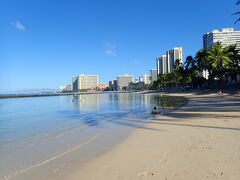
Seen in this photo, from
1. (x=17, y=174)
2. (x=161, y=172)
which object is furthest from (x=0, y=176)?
(x=161, y=172)

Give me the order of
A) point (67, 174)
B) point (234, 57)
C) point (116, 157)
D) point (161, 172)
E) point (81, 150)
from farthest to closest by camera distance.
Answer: point (234, 57) < point (81, 150) < point (116, 157) < point (67, 174) < point (161, 172)

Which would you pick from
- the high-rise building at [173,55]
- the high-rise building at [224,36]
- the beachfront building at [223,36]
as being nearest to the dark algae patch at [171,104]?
the beachfront building at [223,36]

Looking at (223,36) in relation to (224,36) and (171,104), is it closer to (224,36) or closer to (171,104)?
(224,36)

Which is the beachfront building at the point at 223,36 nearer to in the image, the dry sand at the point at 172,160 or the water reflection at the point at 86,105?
the water reflection at the point at 86,105

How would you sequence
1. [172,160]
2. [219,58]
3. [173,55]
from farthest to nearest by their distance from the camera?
[173,55]
[219,58]
[172,160]

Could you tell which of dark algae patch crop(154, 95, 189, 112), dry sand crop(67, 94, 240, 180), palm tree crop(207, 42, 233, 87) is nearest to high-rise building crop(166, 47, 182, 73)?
palm tree crop(207, 42, 233, 87)

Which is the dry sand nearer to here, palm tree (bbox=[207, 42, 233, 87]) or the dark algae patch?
the dark algae patch

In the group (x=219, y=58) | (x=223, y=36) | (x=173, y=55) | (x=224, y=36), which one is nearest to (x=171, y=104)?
(x=219, y=58)

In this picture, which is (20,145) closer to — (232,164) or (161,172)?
(161,172)

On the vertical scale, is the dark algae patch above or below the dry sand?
above

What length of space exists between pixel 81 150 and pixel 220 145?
4823 mm

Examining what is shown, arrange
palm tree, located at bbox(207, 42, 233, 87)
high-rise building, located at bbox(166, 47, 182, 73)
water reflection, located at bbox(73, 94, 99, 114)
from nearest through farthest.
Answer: water reflection, located at bbox(73, 94, 99, 114) < palm tree, located at bbox(207, 42, 233, 87) < high-rise building, located at bbox(166, 47, 182, 73)

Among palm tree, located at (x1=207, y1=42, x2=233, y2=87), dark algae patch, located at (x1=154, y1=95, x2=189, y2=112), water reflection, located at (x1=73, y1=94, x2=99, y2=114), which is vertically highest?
palm tree, located at (x1=207, y1=42, x2=233, y2=87)

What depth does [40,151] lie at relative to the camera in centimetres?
1147
